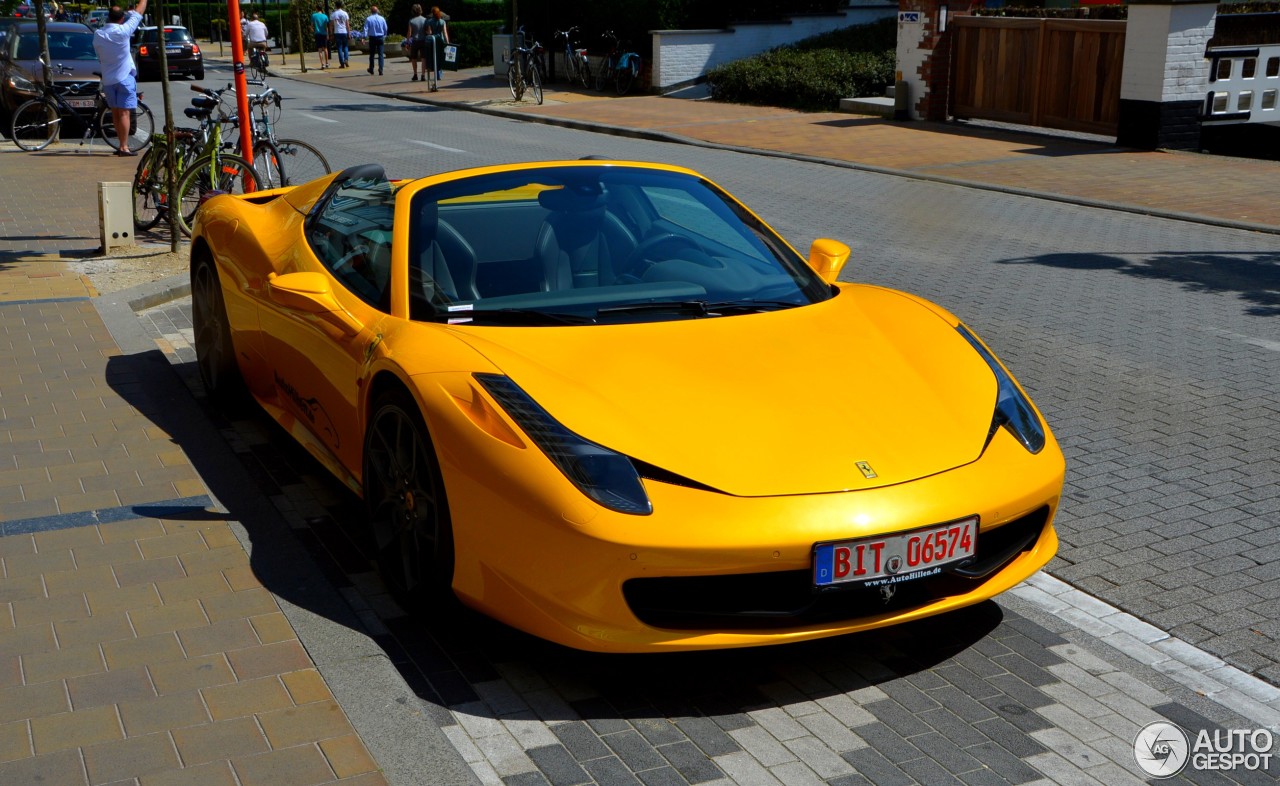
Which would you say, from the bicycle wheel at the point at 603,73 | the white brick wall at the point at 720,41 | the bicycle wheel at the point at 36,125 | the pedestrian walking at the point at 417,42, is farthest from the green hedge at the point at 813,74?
the bicycle wheel at the point at 36,125

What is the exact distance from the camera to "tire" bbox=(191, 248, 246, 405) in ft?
21.5

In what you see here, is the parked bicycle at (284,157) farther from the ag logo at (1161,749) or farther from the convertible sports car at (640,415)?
the ag logo at (1161,749)

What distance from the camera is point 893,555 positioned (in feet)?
12.0

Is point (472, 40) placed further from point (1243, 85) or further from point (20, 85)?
point (1243, 85)

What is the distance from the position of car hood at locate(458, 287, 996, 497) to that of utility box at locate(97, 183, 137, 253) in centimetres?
763

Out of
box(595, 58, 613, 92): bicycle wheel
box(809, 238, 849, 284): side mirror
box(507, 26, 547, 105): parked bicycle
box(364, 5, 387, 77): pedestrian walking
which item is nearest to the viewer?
box(809, 238, 849, 284): side mirror

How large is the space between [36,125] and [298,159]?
9092 mm

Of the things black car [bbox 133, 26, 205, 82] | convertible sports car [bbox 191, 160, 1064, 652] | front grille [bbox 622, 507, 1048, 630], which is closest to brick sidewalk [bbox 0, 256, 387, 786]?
convertible sports car [bbox 191, 160, 1064, 652]

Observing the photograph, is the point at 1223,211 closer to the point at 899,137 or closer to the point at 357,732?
the point at 899,137

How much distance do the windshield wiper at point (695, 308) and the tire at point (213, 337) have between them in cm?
254

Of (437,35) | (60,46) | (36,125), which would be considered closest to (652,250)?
(36,125)

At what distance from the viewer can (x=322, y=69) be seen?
4384cm

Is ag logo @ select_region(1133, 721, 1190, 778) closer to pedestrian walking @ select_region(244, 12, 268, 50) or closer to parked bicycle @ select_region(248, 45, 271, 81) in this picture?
parked bicycle @ select_region(248, 45, 271, 81)

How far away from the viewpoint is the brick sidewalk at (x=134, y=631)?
11.3ft
